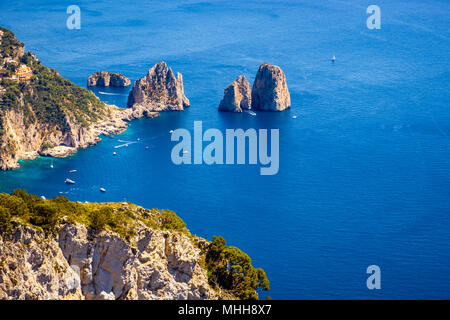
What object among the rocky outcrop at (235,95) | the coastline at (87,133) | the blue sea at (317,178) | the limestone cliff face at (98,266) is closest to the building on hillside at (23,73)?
the coastline at (87,133)

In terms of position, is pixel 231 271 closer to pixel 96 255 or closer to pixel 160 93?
pixel 96 255

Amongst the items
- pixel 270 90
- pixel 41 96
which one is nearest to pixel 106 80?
pixel 41 96

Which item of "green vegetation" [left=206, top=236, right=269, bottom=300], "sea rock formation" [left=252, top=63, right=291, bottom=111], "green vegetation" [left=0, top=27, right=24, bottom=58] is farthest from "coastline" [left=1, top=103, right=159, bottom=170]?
"green vegetation" [left=206, top=236, right=269, bottom=300]

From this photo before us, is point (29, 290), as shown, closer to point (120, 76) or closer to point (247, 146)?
point (247, 146)

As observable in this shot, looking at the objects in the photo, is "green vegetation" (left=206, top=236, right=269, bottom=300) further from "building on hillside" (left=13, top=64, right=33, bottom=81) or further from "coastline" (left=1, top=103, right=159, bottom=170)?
"building on hillside" (left=13, top=64, right=33, bottom=81)

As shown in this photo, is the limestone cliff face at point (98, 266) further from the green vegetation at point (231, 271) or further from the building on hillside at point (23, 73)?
the building on hillside at point (23, 73)

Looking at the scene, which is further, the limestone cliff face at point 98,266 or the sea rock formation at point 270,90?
the sea rock formation at point 270,90
